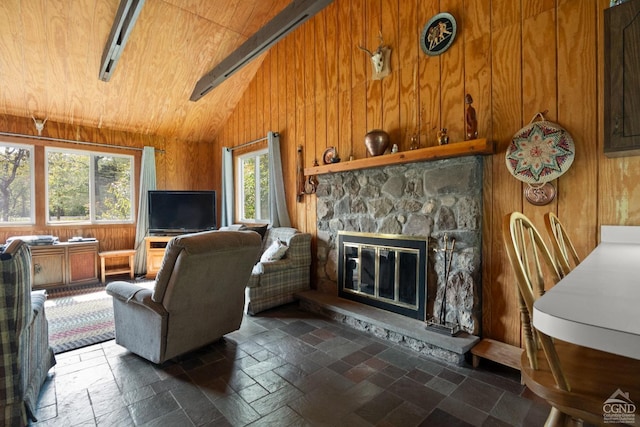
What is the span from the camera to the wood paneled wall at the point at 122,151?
4.58 metres

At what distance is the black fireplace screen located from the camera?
2807 millimetres

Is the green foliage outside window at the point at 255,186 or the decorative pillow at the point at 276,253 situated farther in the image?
the green foliage outside window at the point at 255,186

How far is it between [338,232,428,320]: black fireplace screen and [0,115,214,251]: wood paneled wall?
4046 millimetres

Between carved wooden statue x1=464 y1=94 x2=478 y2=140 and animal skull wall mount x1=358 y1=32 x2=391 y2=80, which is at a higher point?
animal skull wall mount x1=358 y1=32 x2=391 y2=80

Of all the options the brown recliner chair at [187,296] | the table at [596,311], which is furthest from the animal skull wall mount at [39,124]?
the table at [596,311]

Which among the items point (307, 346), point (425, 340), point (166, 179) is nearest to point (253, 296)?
point (307, 346)

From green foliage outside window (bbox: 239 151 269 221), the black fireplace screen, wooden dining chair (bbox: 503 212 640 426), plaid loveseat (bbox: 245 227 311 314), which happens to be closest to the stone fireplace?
the black fireplace screen

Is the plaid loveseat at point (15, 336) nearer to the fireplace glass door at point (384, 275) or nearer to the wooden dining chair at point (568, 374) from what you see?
the wooden dining chair at point (568, 374)

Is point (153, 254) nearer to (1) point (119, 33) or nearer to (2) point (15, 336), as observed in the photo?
(1) point (119, 33)

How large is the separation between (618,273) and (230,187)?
5.45 meters

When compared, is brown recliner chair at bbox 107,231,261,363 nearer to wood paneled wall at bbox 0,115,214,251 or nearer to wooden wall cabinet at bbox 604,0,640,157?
wooden wall cabinet at bbox 604,0,640,157

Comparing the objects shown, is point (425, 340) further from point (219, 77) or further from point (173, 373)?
point (219, 77)

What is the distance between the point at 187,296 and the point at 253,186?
137 inches

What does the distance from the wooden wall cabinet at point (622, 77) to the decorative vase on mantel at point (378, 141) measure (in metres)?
1.68
